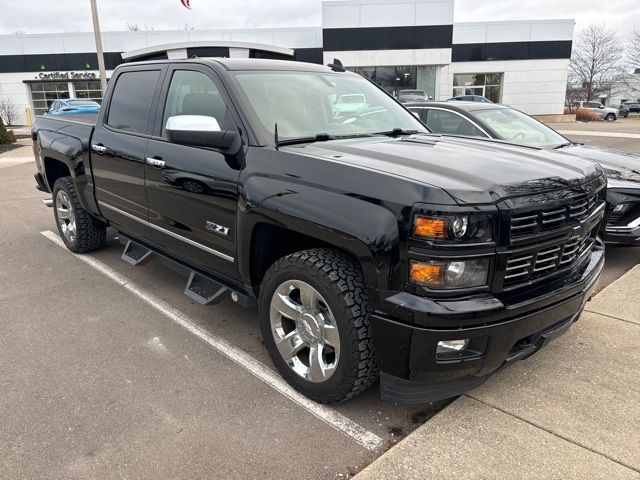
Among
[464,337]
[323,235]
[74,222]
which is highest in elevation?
[323,235]

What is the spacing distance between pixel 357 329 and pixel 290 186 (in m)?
0.86

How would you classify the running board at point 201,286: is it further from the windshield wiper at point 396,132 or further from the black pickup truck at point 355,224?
the windshield wiper at point 396,132

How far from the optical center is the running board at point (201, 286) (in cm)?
344

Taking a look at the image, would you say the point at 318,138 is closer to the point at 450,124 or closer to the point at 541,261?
the point at 541,261

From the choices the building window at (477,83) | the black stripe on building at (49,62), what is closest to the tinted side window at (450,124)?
the building window at (477,83)

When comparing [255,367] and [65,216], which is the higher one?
[65,216]

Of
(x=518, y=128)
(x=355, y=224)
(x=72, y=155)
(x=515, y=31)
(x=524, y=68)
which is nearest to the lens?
(x=355, y=224)

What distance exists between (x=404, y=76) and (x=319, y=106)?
30.0 m

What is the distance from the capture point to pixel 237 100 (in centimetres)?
324

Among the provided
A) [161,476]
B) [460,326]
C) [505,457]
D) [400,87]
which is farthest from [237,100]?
[400,87]

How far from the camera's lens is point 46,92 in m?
36.7

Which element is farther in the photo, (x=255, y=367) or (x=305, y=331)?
(x=255, y=367)

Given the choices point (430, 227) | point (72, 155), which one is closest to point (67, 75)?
point (72, 155)

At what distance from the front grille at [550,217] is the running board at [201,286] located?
67.5 inches
